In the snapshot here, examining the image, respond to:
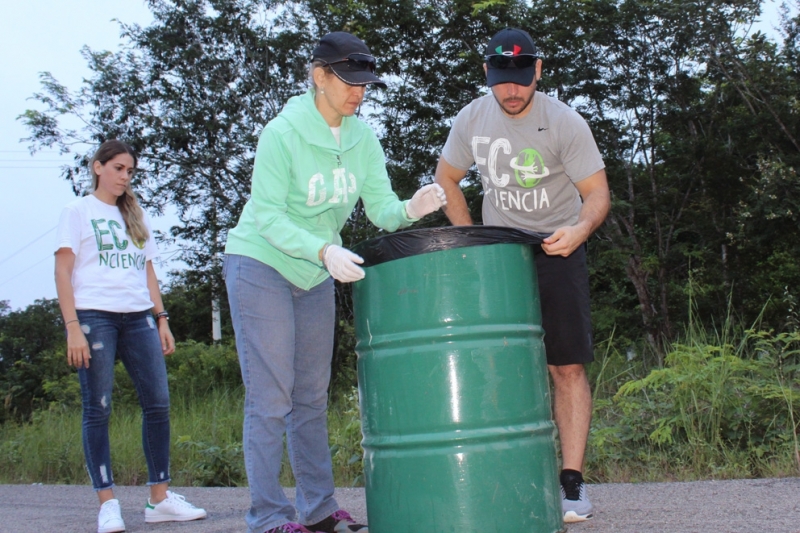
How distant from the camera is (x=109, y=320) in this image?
145 inches

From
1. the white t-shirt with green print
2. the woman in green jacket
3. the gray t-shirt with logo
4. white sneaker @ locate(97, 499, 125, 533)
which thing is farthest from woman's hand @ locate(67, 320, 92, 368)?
the gray t-shirt with logo

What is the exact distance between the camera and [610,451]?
15.3ft

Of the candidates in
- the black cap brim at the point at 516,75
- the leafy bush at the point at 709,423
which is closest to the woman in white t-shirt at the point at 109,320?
the black cap brim at the point at 516,75

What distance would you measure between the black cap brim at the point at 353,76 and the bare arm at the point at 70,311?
1.65m

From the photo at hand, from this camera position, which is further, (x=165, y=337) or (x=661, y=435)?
(x=661, y=435)

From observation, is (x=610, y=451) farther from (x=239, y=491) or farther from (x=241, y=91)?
(x=241, y=91)

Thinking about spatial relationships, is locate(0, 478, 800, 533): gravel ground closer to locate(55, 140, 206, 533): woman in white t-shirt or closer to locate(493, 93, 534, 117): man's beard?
locate(55, 140, 206, 533): woman in white t-shirt

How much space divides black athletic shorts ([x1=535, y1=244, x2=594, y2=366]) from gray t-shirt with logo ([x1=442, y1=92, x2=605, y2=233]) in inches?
8.0

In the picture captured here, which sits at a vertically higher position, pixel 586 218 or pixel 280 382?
pixel 586 218

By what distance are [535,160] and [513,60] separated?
409 mm

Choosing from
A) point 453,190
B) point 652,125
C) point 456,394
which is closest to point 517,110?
point 453,190

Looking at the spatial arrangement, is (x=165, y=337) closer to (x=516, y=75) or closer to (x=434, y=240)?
(x=434, y=240)

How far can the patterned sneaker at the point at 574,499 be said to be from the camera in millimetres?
3053

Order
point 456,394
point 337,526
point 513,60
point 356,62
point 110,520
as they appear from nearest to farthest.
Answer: point 456,394 < point 356,62 < point 337,526 < point 513,60 < point 110,520
